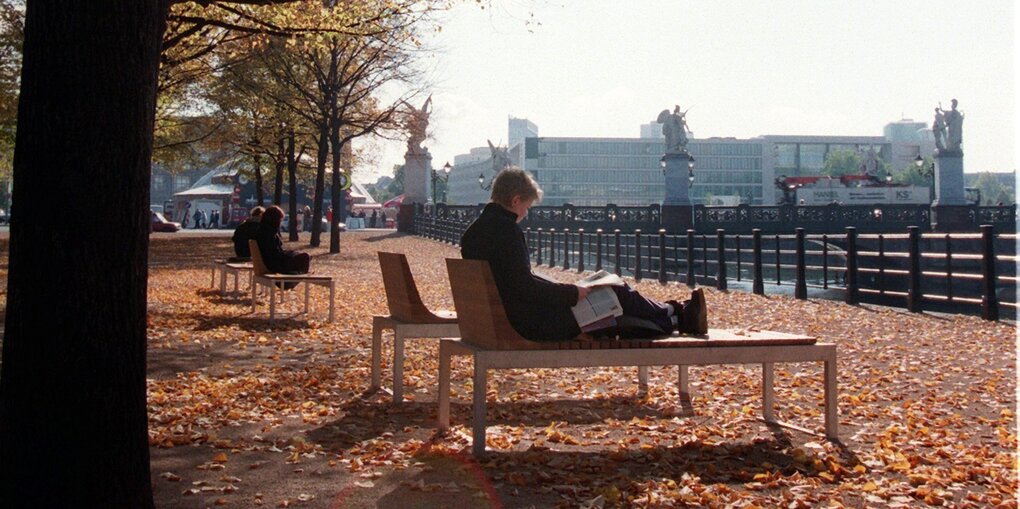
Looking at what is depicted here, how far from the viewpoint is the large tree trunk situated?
3590mm

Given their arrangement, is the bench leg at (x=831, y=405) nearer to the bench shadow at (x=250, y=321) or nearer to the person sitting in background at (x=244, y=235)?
the bench shadow at (x=250, y=321)

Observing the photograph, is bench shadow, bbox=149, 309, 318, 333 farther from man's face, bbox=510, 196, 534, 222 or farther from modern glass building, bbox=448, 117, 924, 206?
modern glass building, bbox=448, 117, 924, 206

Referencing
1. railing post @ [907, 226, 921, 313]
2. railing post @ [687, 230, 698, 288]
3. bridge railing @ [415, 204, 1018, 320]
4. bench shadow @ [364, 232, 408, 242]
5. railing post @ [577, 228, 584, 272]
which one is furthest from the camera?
bench shadow @ [364, 232, 408, 242]

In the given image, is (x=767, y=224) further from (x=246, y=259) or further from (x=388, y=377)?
(x=388, y=377)

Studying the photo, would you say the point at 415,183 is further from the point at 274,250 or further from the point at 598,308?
the point at 598,308

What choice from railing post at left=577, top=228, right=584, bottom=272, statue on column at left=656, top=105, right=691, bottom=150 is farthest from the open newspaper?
statue on column at left=656, top=105, right=691, bottom=150

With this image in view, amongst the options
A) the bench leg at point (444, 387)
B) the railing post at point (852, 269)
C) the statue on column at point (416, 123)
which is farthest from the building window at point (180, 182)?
the bench leg at point (444, 387)

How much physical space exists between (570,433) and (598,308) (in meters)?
0.87

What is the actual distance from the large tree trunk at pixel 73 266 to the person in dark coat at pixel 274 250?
31.2 feet

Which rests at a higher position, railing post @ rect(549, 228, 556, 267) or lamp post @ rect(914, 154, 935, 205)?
lamp post @ rect(914, 154, 935, 205)

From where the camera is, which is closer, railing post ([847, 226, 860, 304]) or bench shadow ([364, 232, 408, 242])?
railing post ([847, 226, 860, 304])

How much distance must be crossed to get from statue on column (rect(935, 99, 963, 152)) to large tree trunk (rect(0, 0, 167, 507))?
2251 inches

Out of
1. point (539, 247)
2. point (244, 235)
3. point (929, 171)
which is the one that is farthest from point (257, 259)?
point (929, 171)

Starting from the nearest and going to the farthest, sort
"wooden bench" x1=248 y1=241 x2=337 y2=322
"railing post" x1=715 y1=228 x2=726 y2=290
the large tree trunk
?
the large tree trunk, "wooden bench" x1=248 y1=241 x2=337 y2=322, "railing post" x1=715 y1=228 x2=726 y2=290
